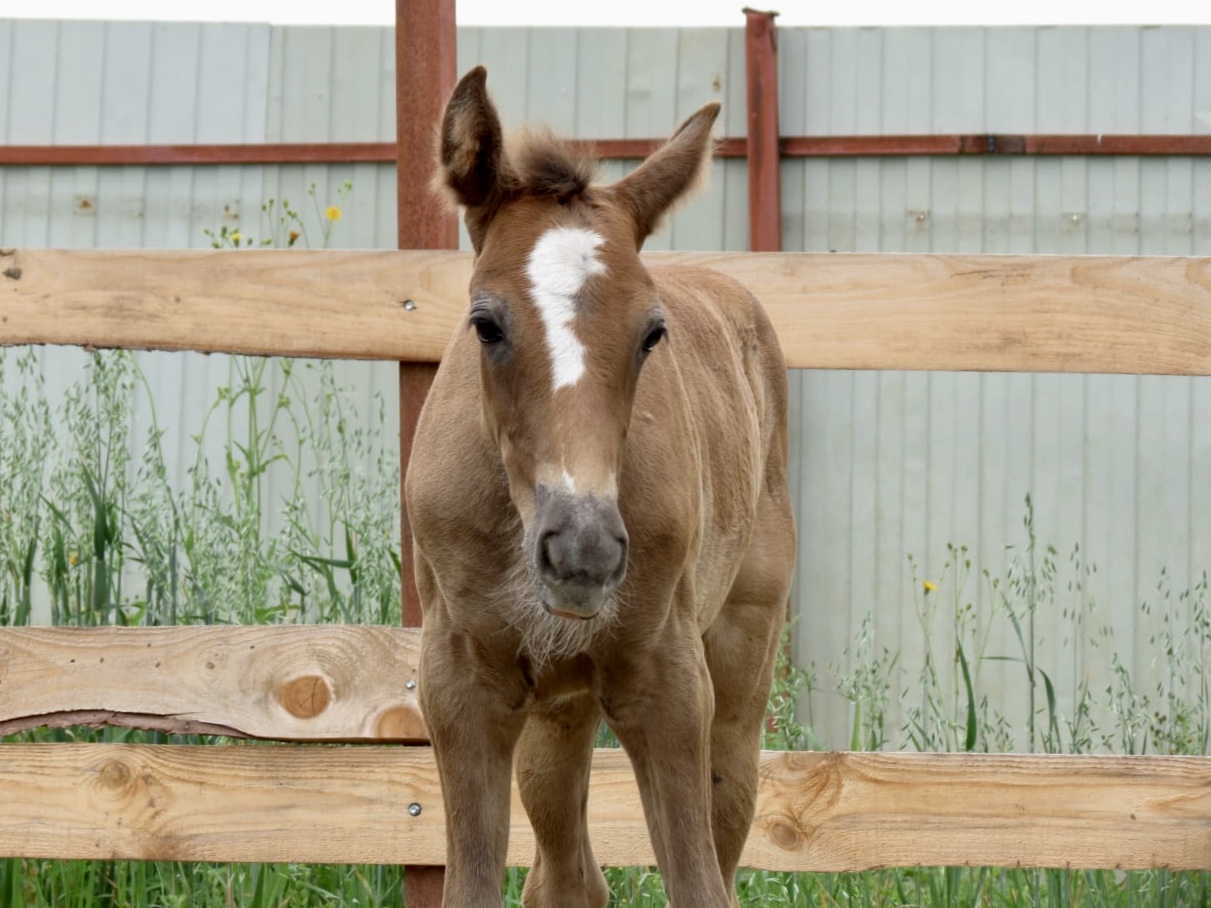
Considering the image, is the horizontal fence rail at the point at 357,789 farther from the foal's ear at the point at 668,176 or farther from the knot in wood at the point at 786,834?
the foal's ear at the point at 668,176

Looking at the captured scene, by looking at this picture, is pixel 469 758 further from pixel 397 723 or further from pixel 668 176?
pixel 668 176

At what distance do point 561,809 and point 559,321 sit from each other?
1279 mm

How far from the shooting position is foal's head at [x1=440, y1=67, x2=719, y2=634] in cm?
226

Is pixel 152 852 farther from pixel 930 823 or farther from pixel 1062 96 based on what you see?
pixel 1062 96

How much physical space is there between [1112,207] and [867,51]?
154 centimetres

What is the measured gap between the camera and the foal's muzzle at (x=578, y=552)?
7.22ft

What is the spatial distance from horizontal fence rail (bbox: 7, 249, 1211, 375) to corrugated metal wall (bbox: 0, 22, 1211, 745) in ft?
13.3

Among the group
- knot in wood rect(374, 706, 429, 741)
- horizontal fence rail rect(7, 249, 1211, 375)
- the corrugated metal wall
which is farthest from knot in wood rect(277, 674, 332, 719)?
the corrugated metal wall

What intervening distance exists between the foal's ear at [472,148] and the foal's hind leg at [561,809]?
1134 mm

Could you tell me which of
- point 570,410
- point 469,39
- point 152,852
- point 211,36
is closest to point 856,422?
point 469,39

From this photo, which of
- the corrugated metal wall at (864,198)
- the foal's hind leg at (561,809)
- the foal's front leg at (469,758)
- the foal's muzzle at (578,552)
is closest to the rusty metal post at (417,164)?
the foal's hind leg at (561,809)

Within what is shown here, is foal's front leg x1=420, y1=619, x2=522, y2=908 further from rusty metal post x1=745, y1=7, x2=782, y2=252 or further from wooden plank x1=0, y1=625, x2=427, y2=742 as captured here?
rusty metal post x1=745, y1=7, x2=782, y2=252

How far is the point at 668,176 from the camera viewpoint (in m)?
2.80

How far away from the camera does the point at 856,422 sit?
319 inches
